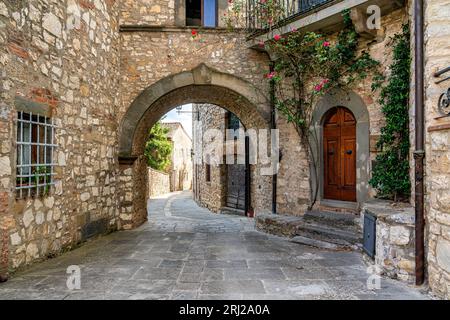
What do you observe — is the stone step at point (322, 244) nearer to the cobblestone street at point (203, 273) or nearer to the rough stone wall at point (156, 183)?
the cobblestone street at point (203, 273)

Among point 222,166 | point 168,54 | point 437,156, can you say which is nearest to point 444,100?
point 437,156

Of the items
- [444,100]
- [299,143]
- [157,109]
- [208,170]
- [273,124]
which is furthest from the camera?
[208,170]

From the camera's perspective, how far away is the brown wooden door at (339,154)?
4.98 m

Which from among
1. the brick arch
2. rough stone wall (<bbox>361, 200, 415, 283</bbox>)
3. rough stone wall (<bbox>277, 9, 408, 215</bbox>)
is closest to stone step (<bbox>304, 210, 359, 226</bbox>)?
rough stone wall (<bbox>277, 9, 408, 215</bbox>)

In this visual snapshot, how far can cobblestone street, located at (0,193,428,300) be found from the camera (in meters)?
2.75

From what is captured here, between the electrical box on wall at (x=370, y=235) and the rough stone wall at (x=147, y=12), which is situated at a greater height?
the rough stone wall at (x=147, y=12)

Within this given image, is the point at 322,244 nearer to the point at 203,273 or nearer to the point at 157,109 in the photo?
the point at 203,273

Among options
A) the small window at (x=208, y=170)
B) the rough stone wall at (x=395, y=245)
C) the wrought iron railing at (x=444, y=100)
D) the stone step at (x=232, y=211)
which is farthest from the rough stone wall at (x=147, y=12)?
the small window at (x=208, y=170)

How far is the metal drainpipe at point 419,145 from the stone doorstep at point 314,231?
1247mm

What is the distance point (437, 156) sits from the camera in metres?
2.67

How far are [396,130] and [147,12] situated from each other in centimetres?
510

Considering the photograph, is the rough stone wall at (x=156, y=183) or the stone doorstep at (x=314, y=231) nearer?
the stone doorstep at (x=314, y=231)
